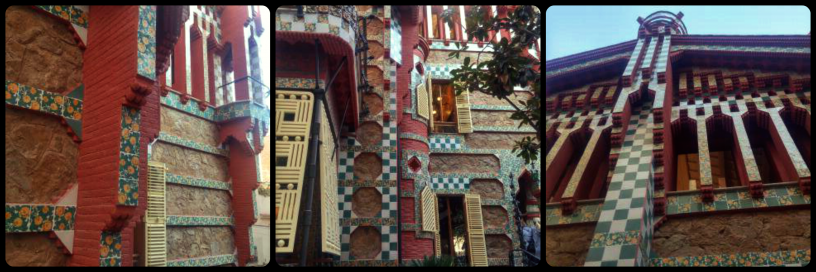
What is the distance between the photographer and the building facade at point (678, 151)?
4207 millimetres

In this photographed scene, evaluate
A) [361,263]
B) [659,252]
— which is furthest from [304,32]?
[361,263]

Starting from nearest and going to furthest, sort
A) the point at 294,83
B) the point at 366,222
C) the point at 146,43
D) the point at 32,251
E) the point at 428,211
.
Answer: the point at 32,251 → the point at 146,43 → the point at 294,83 → the point at 366,222 → the point at 428,211

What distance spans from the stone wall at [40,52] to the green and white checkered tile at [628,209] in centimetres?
357

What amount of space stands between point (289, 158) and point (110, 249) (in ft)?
4.03

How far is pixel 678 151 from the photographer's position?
6.15 metres

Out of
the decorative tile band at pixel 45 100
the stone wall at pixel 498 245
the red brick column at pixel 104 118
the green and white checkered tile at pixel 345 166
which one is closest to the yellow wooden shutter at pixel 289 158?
the red brick column at pixel 104 118

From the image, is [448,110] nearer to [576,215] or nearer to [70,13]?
[576,215]

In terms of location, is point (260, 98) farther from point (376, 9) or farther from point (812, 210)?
point (376, 9)

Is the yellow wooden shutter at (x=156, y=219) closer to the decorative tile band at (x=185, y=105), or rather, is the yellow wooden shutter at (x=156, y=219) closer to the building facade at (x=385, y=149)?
the decorative tile band at (x=185, y=105)

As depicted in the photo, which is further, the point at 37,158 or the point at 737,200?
the point at 737,200

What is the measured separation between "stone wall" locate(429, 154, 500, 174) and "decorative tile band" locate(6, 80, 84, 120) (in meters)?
7.09

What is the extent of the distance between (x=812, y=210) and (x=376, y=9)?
590cm

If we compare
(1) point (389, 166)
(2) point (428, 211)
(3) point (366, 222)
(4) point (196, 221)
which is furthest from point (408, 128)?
(4) point (196, 221)

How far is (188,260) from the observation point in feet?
14.1
